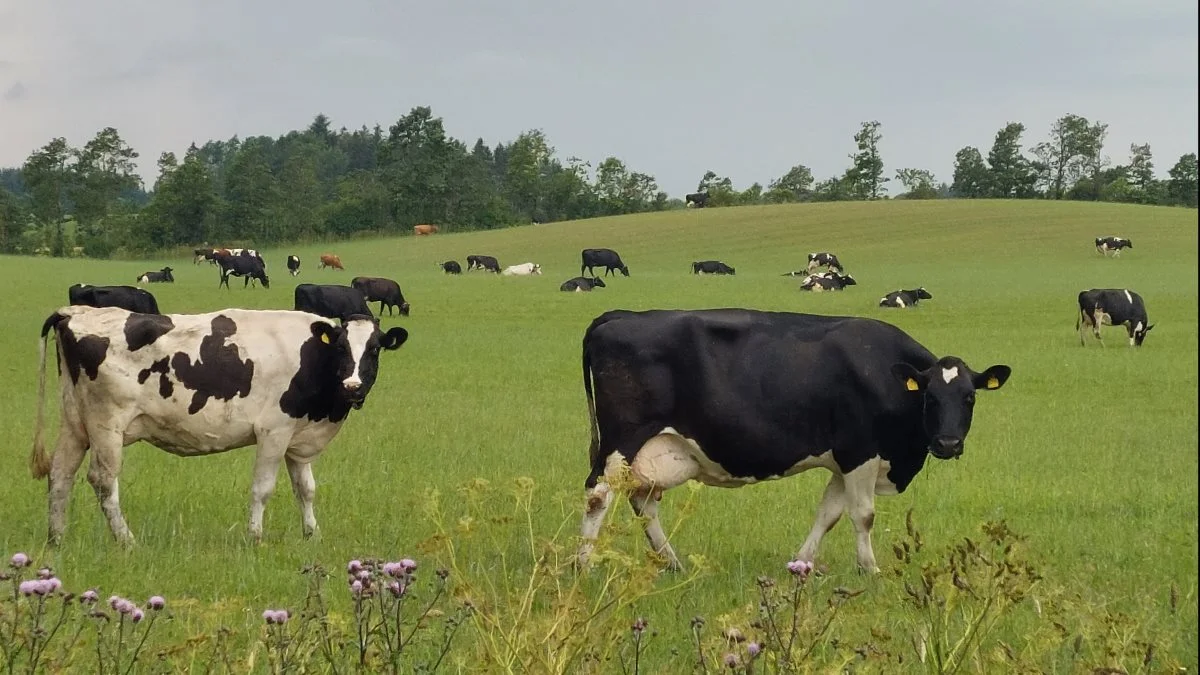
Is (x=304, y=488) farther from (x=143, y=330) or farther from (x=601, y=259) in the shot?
(x=601, y=259)

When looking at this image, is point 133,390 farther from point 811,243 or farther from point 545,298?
point 811,243

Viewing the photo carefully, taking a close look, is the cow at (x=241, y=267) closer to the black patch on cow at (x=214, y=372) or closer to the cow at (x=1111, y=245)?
the black patch on cow at (x=214, y=372)

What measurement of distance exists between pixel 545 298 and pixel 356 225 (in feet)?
215

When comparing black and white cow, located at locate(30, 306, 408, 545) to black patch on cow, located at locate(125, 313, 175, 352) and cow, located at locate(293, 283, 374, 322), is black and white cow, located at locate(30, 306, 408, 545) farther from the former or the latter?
cow, located at locate(293, 283, 374, 322)

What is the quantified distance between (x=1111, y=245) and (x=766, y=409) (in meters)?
68.3

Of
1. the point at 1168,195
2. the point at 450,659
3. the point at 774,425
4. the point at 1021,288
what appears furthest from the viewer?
the point at 1168,195

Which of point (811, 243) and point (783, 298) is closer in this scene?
point (783, 298)

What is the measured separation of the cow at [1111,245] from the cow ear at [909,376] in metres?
66.7

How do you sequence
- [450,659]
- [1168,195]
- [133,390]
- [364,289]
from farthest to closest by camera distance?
[1168,195] → [364,289] → [133,390] → [450,659]

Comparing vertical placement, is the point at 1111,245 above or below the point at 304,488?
below

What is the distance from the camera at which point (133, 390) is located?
9852mm

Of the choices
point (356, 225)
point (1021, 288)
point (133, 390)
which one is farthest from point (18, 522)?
point (356, 225)

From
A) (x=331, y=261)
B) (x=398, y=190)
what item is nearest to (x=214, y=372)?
(x=331, y=261)

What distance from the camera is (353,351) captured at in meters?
10.2
